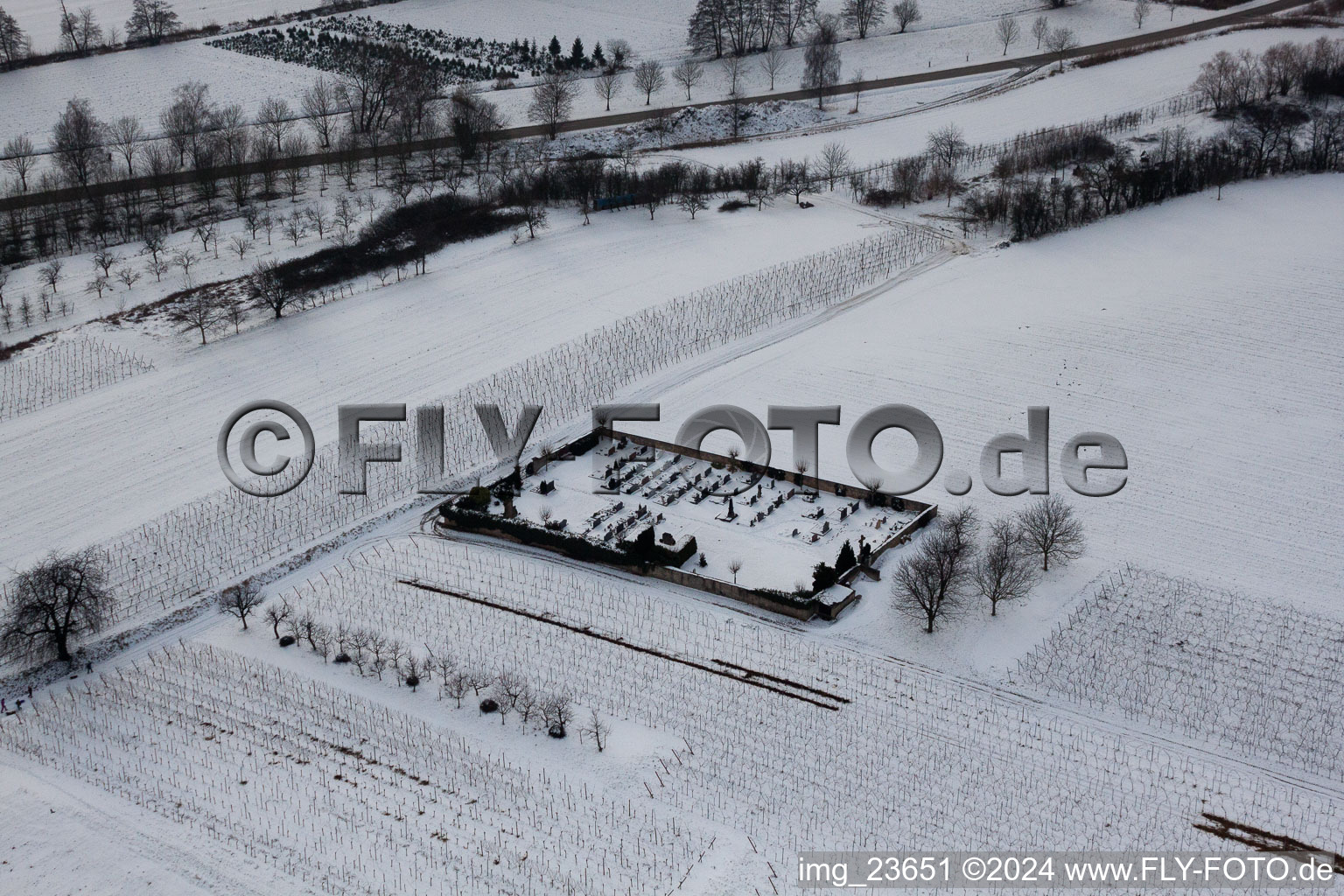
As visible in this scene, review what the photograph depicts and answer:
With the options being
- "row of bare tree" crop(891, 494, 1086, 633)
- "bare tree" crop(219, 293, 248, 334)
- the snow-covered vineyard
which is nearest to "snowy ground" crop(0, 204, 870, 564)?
the snow-covered vineyard

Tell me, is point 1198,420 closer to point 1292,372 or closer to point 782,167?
point 1292,372

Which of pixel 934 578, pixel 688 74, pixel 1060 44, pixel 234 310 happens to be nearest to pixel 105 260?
pixel 234 310

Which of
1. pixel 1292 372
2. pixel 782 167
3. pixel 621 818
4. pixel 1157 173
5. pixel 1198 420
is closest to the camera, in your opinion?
pixel 621 818

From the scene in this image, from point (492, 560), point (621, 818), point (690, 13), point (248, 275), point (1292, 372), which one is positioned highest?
point (690, 13)

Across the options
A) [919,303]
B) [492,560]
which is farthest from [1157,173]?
[492,560]

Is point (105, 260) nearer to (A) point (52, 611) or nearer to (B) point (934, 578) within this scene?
(A) point (52, 611)

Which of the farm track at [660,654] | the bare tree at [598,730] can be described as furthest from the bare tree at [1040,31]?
the bare tree at [598,730]
